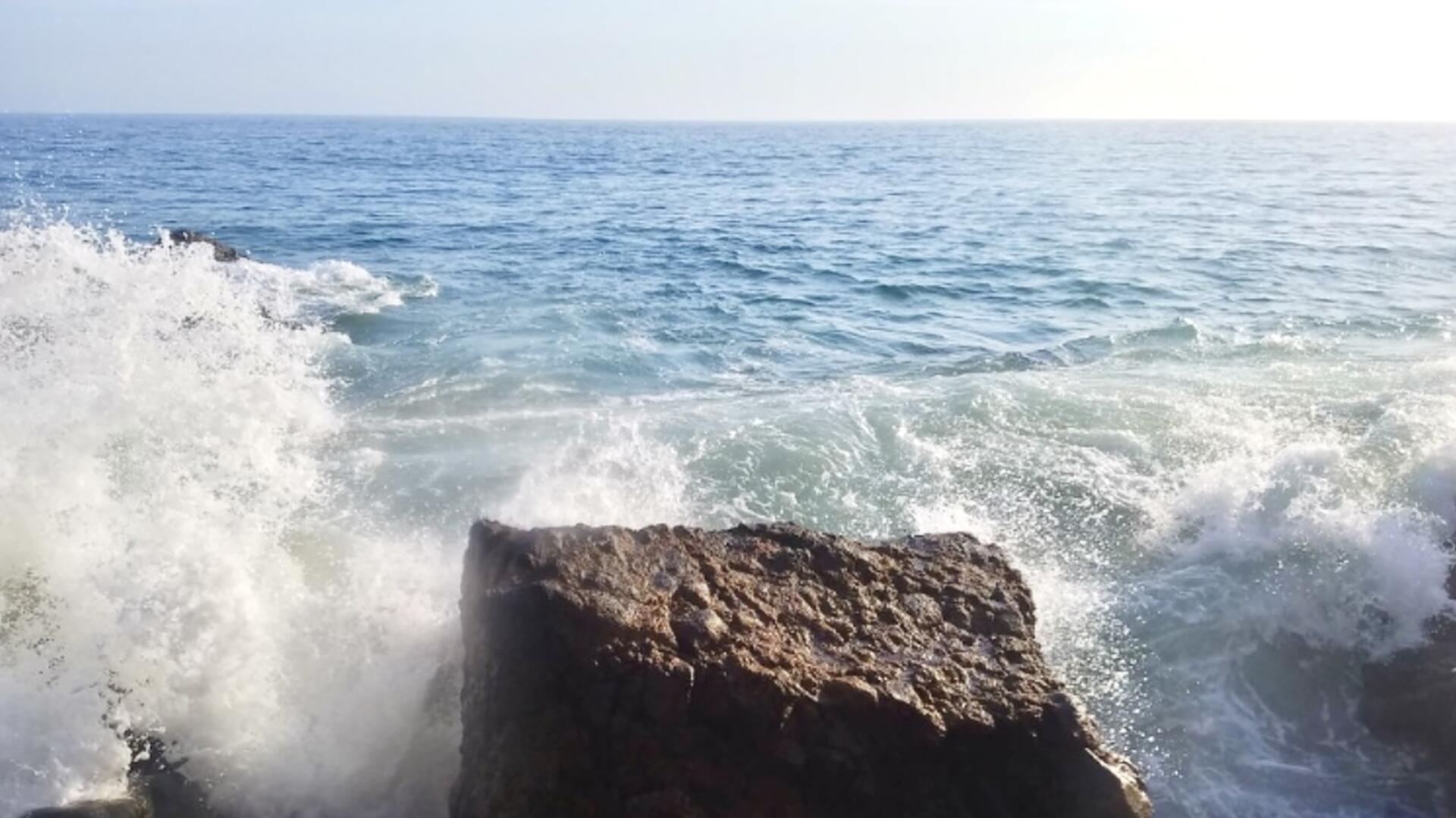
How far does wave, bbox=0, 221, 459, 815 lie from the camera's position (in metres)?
4.86

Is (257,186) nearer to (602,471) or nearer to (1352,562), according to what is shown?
(602,471)

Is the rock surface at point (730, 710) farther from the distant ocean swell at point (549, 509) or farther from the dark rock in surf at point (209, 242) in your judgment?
the dark rock in surf at point (209, 242)

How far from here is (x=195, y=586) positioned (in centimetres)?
569

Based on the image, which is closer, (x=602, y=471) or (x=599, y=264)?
(x=602, y=471)

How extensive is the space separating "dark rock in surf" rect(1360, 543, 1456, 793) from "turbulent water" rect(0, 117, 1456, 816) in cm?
14

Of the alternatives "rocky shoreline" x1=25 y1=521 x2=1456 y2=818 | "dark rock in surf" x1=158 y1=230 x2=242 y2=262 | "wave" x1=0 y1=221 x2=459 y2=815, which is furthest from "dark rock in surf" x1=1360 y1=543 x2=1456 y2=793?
"dark rock in surf" x1=158 y1=230 x2=242 y2=262

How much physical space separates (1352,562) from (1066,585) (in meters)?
1.86

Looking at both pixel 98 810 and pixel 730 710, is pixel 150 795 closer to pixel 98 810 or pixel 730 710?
pixel 98 810

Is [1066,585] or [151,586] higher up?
[151,586]

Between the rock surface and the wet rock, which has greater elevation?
the rock surface

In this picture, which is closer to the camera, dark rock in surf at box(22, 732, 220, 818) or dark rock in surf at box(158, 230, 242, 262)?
dark rock in surf at box(22, 732, 220, 818)

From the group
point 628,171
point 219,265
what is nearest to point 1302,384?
point 219,265

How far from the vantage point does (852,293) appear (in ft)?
54.3

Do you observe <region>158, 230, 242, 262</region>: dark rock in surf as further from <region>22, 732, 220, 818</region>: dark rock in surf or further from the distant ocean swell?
<region>22, 732, 220, 818</region>: dark rock in surf
